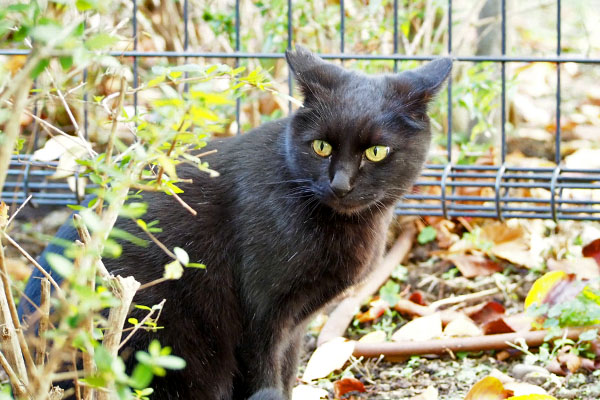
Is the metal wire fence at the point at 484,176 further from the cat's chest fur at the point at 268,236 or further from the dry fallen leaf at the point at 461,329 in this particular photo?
the cat's chest fur at the point at 268,236

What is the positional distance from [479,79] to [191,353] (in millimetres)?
1998

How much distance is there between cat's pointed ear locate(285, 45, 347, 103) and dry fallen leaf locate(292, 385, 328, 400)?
0.92 metres

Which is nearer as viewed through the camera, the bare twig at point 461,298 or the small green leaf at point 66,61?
the small green leaf at point 66,61

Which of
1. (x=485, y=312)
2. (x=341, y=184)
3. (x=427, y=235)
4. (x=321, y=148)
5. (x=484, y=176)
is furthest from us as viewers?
(x=427, y=235)

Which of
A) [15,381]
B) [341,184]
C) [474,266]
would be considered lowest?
[474,266]

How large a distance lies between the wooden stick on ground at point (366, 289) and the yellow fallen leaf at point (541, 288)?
56 centimetres

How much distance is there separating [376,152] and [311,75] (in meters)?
0.31

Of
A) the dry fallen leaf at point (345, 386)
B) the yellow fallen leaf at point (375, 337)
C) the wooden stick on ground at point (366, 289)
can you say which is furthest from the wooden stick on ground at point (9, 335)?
the yellow fallen leaf at point (375, 337)

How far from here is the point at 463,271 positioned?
326 centimetres

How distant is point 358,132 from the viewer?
2057mm

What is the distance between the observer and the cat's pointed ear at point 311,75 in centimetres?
216

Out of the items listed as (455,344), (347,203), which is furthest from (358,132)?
(455,344)

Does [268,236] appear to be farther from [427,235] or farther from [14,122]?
[427,235]

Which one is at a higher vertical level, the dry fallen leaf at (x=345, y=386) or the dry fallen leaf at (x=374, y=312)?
the dry fallen leaf at (x=374, y=312)
